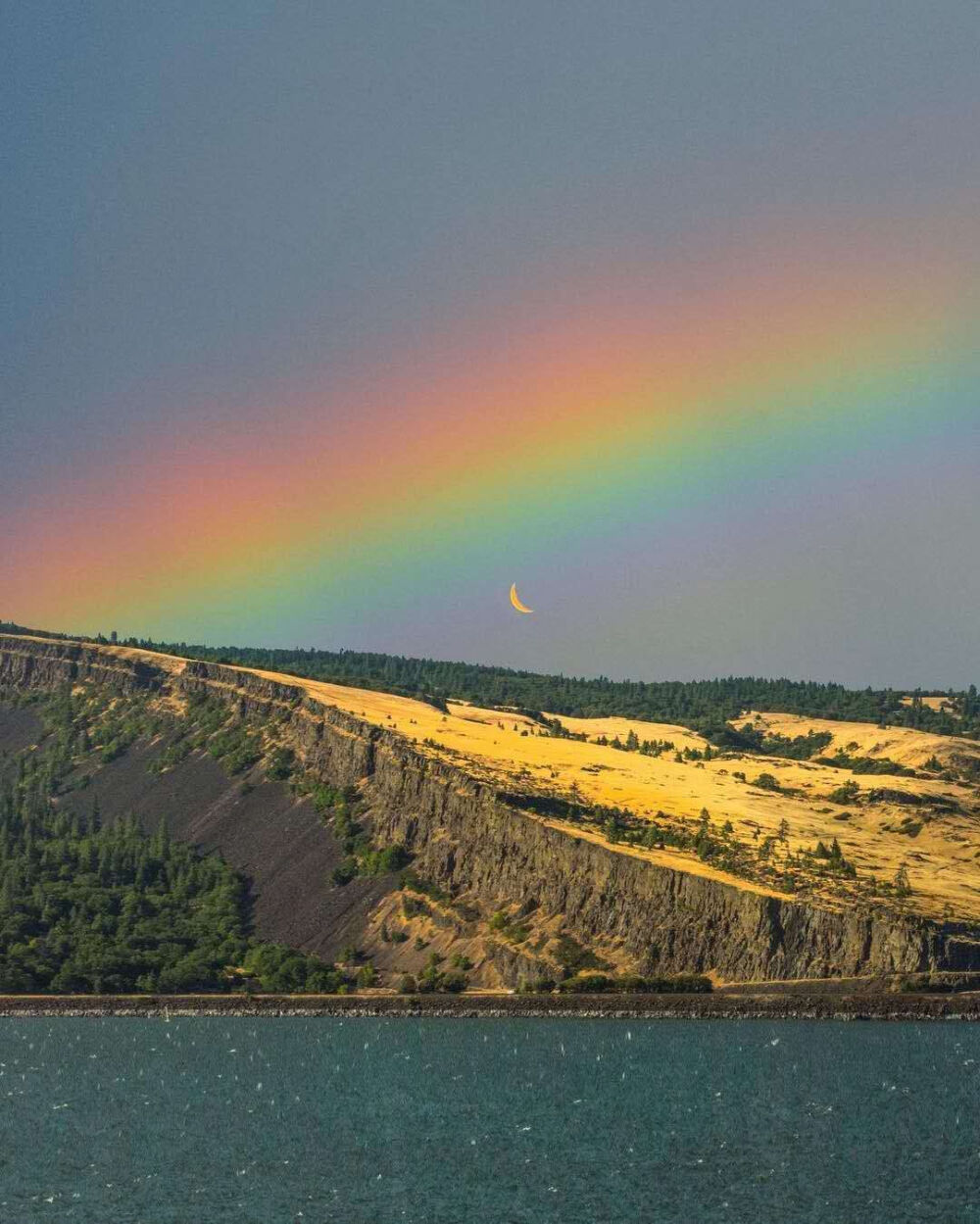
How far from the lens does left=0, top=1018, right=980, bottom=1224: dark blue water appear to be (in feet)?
263

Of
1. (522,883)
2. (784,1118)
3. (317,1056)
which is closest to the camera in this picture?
(784,1118)

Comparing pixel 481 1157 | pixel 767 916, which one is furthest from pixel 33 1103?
pixel 767 916

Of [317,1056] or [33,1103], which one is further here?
[317,1056]

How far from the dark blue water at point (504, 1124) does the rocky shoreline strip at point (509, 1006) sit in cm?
341

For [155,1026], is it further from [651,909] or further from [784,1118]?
[784,1118]

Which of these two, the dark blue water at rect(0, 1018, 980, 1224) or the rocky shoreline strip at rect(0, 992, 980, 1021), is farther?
the rocky shoreline strip at rect(0, 992, 980, 1021)

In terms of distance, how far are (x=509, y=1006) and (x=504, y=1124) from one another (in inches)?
2746

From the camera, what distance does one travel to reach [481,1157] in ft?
304

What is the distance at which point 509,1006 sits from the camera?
571 feet

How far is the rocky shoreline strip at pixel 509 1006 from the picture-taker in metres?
161

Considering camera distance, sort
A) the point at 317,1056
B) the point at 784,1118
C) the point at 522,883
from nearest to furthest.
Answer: the point at 784,1118
the point at 317,1056
the point at 522,883

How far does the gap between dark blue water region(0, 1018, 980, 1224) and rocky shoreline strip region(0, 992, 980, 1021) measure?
341cm

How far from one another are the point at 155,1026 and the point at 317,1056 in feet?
132

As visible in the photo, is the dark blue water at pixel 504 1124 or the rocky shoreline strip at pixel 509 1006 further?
the rocky shoreline strip at pixel 509 1006
